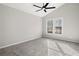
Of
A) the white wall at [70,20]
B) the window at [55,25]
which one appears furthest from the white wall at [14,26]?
the white wall at [70,20]

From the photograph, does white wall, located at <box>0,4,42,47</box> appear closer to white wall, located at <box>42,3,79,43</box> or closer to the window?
the window

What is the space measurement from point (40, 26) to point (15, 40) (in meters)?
3.23

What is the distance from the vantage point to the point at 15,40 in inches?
162

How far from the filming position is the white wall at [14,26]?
3467 millimetres

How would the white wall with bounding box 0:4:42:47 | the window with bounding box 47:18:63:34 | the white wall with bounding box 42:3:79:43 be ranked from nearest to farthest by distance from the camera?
the white wall with bounding box 0:4:42:47, the white wall with bounding box 42:3:79:43, the window with bounding box 47:18:63:34

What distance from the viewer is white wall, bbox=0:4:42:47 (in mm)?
3467

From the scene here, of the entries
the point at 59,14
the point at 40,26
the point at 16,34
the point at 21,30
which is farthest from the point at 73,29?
the point at 16,34

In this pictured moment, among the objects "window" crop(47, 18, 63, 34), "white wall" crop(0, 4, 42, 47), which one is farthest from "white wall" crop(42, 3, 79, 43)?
"white wall" crop(0, 4, 42, 47)

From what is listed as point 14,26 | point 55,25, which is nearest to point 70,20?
point 55,25

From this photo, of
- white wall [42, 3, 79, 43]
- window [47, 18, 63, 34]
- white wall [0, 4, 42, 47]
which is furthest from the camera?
window [47, 18, 63, 34]

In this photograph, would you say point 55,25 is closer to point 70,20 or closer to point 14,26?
point 70,20

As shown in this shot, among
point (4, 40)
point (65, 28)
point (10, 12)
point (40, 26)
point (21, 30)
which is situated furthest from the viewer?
point (40, 26)

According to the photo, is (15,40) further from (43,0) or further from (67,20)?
(67,20)

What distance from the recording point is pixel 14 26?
399 cm
